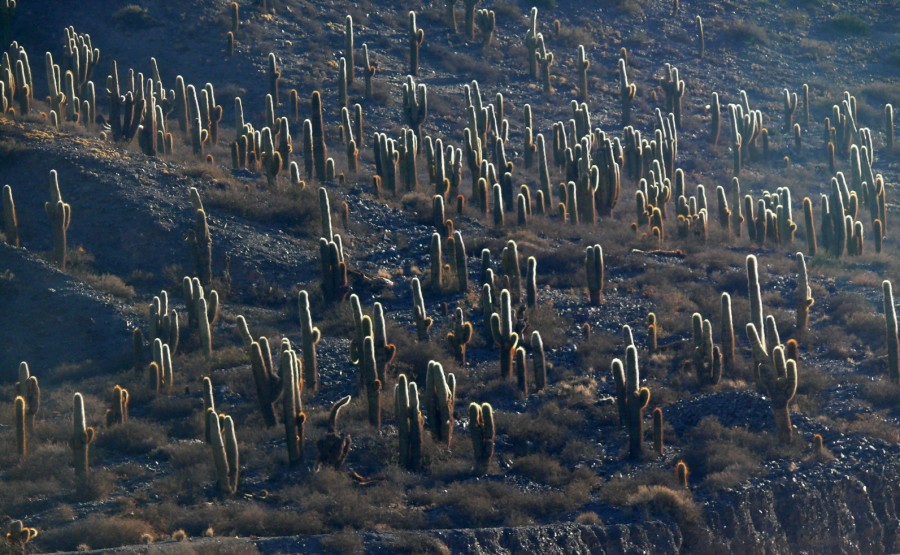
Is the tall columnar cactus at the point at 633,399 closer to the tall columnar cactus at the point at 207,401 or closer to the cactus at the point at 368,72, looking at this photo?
the tall columnar cactus at the point at 207,401

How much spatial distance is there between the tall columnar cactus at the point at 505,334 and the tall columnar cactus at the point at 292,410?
12.4ft

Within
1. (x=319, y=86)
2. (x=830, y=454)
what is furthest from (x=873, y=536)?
(x=319, y=86)

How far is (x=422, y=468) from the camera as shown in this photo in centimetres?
1752

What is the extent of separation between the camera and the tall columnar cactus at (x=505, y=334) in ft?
66.0

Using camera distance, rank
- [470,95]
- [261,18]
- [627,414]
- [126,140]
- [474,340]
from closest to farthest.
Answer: [627,414]
[474,340]
[126,140]
[470,95]
[261,18]

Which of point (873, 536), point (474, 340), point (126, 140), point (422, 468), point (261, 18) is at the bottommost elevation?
point (873, 536)

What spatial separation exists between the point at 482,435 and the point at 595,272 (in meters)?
6.62

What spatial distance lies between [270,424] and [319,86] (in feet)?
60.6

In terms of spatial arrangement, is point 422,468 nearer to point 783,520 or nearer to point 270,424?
point 270,424

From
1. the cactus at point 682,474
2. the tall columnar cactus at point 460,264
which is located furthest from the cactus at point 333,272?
the cactus at point 682,474

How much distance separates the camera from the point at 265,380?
59.2 feet

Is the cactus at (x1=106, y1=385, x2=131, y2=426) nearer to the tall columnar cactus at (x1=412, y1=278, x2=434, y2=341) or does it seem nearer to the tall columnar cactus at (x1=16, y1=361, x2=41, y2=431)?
the tall columnar cactus at (x1=16, y1=361, x2=41, y2=431)

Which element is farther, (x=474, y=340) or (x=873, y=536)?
(x=474, y=340)

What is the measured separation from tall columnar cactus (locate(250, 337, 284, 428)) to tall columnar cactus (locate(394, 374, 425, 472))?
5.56ft
